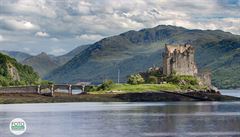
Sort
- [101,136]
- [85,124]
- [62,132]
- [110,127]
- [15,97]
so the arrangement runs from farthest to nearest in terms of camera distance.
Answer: [15,97], [85,124], [110,127], [62,132], [101,136]

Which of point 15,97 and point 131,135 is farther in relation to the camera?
point 15,97

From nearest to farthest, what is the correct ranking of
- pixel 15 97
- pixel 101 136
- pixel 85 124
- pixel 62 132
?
pixel 101 136 → pixel 62 132 → pixel 85 124 → pixel 15 97

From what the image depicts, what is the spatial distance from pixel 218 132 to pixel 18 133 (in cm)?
2202

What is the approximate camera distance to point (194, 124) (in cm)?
8925

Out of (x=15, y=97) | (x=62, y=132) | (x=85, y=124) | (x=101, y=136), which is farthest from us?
(x=15, y=97)

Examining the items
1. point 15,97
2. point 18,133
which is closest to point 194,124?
point 18,133

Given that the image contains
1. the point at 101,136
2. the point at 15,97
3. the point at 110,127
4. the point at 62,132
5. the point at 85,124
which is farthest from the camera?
the point at 15,97

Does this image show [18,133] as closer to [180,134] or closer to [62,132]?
[62,132]

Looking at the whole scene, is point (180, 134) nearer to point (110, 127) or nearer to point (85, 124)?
point (110, 127)

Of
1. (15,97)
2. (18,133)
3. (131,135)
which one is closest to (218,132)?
(131,135)

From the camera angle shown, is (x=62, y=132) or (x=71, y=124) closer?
(x=62, y=132)

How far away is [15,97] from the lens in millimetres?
197250

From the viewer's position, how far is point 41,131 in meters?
80.0

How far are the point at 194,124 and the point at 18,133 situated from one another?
26.2 meters
